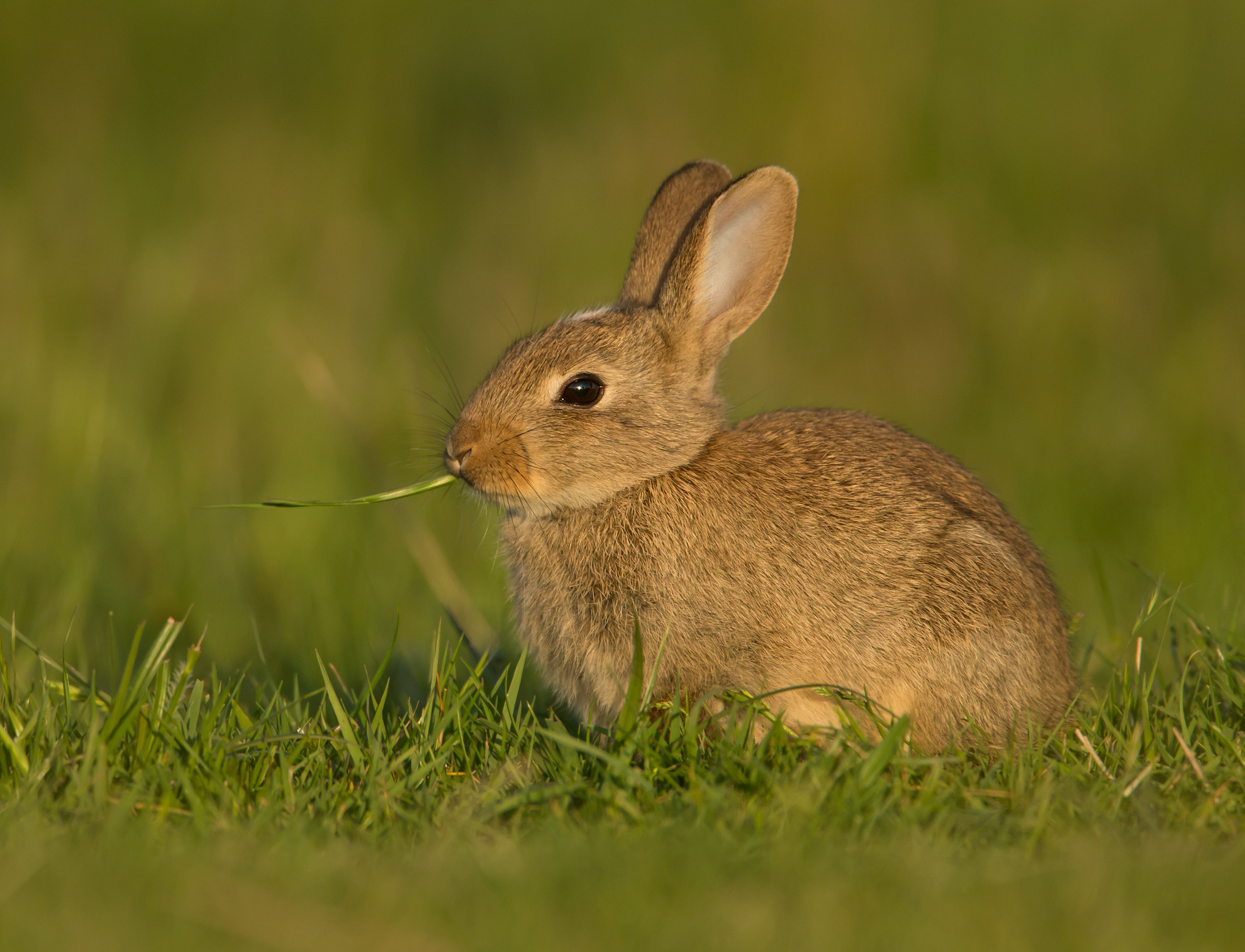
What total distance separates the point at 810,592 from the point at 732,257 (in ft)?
4.41

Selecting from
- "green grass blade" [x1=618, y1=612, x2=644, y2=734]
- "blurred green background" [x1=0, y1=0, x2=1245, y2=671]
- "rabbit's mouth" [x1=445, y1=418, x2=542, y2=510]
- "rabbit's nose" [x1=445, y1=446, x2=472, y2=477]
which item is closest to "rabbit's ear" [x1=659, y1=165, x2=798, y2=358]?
"rabbit's mouth" [x1=445, y1=418, x2=542, y2=510]

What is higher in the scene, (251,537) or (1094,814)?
(1094,814)

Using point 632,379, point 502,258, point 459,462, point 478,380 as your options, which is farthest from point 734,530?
point 502,258

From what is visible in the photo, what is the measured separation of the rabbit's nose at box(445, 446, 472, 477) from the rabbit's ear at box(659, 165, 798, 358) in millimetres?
910

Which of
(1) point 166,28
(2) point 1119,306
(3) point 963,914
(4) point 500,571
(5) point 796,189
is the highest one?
(1) point 166,28

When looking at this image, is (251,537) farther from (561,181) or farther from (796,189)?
(561,181)

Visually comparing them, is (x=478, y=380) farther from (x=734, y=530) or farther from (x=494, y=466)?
(x=734, y=530)

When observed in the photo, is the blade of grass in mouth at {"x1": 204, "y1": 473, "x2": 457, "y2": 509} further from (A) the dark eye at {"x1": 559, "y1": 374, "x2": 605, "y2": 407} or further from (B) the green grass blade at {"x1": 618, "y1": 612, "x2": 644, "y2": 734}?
(B) the green grass blade at {"x1": 618, "y1": 612, "x2": 644, "y2": 734}

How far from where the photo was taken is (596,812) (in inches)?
125

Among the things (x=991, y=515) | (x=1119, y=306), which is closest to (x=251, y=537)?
(x=991, y=515)

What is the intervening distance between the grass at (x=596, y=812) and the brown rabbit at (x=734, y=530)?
0.18 meters

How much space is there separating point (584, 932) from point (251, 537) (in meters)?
4.36

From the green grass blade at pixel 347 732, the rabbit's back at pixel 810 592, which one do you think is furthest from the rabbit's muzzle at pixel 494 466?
the green grass blade at pixel 347 732

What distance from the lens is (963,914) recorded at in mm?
2385
